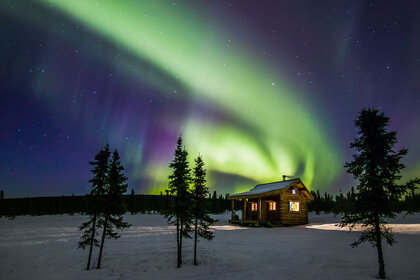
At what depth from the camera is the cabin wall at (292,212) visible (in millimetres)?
31672

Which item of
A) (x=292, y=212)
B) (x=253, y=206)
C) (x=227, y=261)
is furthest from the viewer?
(x=253, y=206)

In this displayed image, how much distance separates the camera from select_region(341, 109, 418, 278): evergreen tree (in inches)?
400

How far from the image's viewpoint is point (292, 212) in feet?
107

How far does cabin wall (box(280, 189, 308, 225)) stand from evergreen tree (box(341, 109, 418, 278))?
21723mm

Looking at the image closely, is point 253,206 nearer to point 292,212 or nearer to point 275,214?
point 275,214

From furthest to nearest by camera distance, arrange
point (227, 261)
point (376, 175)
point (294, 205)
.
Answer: point (294, 205)
point (227, 261)
point (376, 175)

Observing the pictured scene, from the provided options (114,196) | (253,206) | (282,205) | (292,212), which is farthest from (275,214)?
(114,196)

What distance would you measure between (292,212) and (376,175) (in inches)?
934

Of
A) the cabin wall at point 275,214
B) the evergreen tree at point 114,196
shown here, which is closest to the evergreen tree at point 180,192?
the evergreen tree at point 114,196

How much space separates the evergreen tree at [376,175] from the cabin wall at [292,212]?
21723mm

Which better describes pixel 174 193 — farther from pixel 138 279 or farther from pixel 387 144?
pixel 387 144

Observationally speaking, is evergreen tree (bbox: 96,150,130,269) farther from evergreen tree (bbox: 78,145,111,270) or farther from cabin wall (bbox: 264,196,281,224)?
cabin wall (bbox: 264,196,281,224)

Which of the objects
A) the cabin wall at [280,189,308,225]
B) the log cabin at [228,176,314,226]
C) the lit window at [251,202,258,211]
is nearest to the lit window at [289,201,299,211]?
the log cabin at [228,176,314,226]

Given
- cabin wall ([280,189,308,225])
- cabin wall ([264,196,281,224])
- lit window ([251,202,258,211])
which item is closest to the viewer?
cabin wall ([280,189,308,225])
